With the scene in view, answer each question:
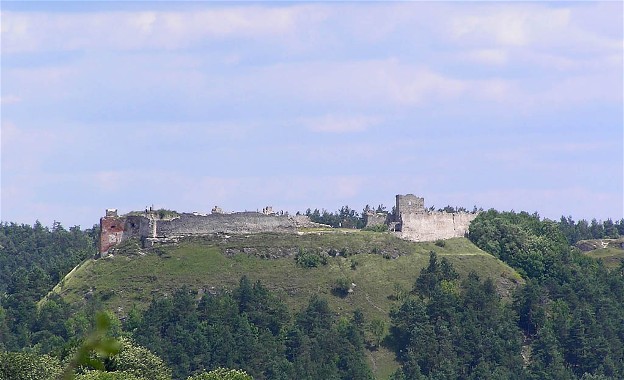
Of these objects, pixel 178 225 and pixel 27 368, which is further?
pixel 178 225

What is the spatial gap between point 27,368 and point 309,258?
151ft

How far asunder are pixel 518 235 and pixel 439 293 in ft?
47.3

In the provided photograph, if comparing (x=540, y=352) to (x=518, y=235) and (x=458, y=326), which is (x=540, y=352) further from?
(x=518, y=235)

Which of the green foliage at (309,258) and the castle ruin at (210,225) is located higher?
the castle ruin at (210,225)

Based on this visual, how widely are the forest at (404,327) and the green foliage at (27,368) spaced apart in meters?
27.9

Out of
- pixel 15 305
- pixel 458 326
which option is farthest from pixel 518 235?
pixel 15 305

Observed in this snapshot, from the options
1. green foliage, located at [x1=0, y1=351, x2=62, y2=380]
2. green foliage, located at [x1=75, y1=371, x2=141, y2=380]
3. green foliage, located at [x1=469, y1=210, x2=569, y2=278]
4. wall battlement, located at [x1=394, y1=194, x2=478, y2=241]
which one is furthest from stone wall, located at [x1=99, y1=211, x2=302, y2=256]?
green foliage, located at [x1=75, y1=371, x2=141, y2=380]

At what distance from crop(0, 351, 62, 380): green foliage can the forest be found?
27895 millimetres

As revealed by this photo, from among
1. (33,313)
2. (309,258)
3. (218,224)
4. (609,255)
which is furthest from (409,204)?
(609,255)

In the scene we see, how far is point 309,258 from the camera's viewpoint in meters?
98.6

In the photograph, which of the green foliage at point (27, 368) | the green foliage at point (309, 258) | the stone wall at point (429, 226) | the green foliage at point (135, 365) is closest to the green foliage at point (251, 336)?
the green foliage at point (309, 258)

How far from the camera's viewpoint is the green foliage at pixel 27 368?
52.6 m

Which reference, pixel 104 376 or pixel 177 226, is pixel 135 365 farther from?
pixel 177 226

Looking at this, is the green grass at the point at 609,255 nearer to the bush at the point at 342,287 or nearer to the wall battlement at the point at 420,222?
the wall battlement at the point at 420,222
